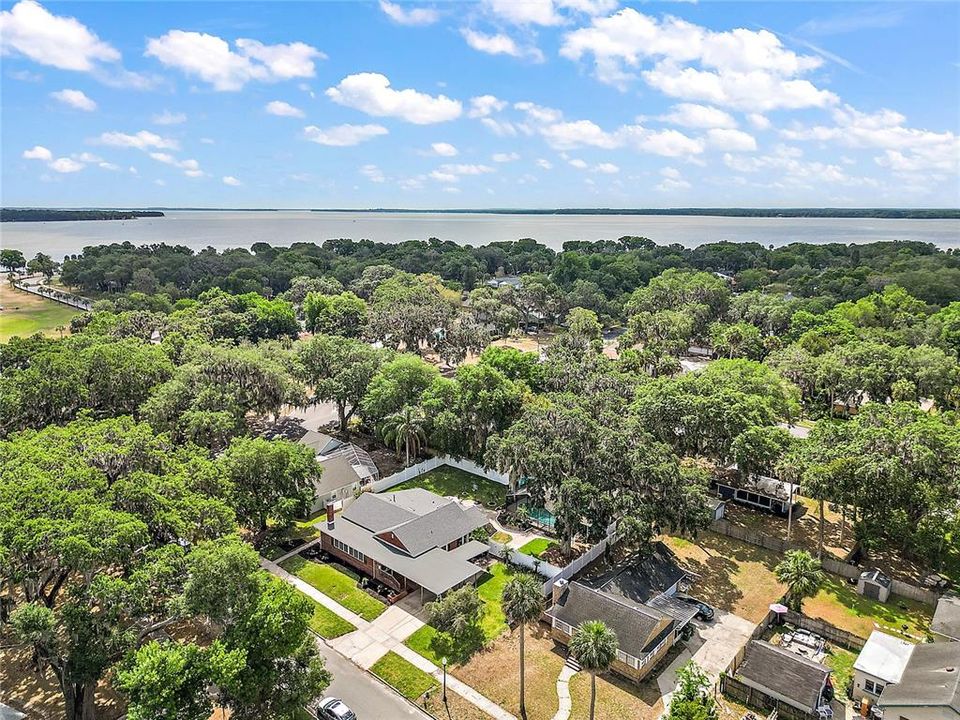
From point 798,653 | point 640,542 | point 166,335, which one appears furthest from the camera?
point 166,335

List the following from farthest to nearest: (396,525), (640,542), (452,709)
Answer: (396,525) < (640,542) < (452,709)

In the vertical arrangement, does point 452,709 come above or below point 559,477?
below

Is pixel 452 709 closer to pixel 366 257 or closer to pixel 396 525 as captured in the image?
pixel 396 525

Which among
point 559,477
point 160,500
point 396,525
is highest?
point 160,500

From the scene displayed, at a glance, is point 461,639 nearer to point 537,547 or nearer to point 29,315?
point 537,547

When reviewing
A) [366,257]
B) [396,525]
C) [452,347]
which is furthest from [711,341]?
[366,257]

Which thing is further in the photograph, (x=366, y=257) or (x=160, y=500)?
(x=366, y=257)

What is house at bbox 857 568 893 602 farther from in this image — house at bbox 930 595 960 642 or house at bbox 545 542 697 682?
house at bbox 545 542 697 682
